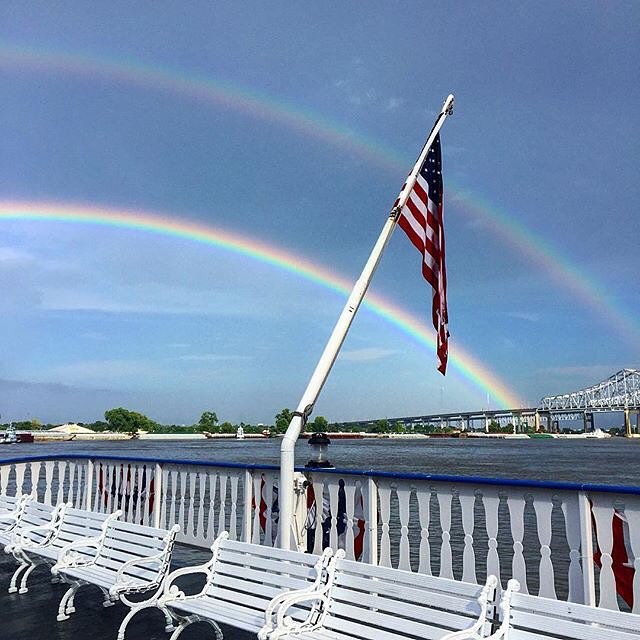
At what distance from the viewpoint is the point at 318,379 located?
6223 millimetres

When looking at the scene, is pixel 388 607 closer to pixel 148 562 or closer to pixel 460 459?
pixel 148 562

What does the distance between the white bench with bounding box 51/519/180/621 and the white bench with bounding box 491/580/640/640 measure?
2.80 m

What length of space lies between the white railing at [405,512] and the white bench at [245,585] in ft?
3.90

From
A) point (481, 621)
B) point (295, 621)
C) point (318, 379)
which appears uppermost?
point (318, 379)

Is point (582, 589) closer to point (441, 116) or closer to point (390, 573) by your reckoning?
point (390, 573)

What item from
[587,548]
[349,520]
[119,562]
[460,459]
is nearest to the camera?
[587,548]

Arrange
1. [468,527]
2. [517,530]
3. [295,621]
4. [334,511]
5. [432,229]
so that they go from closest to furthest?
1. [295,621]
2. [517,530]
3. [468,527]
4. [334,511]
5. [432,229]

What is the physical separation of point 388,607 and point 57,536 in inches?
168

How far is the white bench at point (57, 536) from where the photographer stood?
6160mm

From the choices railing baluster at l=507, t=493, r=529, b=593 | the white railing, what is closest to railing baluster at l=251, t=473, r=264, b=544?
the white railing

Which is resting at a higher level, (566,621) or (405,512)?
(405,512)

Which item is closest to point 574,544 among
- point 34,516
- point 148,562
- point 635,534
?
point 635,534

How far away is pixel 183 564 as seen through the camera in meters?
8.05

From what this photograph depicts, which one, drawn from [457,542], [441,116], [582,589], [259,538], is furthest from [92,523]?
[457,542]
